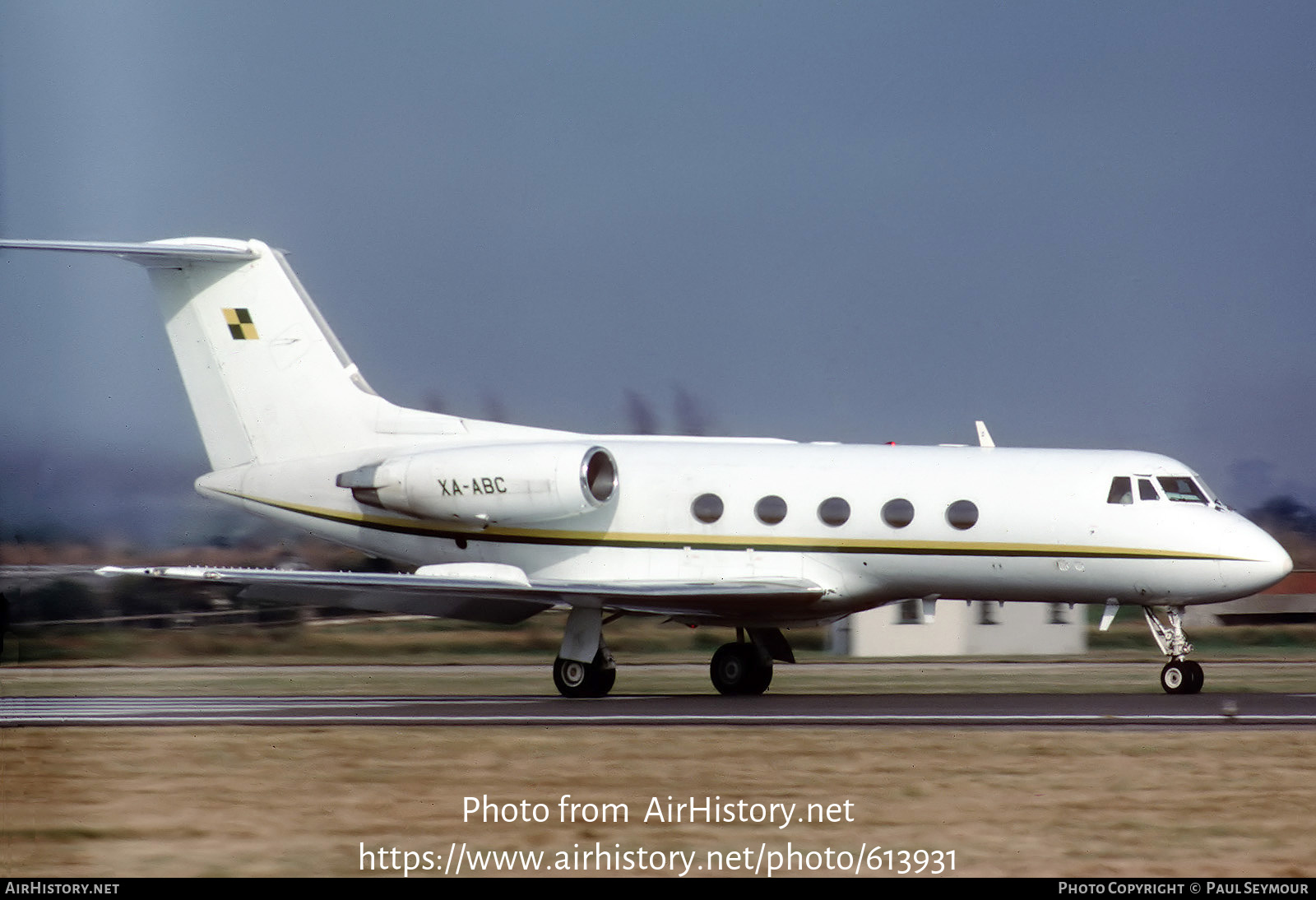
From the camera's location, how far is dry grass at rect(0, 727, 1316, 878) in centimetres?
940

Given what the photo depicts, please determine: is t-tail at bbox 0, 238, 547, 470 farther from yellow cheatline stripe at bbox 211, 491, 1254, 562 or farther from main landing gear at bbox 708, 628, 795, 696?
main landing gear at bbox 708, 628, 795, 696

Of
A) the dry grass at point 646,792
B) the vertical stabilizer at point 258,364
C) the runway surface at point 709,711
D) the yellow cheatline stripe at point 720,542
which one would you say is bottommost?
the dry grass at point 646,792

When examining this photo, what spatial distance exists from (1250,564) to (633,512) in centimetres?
777

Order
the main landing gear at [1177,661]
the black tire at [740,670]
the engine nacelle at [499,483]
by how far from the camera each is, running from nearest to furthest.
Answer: the main landing gear at [1177,661]
the engine nacelle at [499,483]
the black tire at [740,670]

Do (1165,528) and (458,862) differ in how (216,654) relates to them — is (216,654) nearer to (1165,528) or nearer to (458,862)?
(1165,528)

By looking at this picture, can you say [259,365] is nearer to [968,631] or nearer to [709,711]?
[709,711]

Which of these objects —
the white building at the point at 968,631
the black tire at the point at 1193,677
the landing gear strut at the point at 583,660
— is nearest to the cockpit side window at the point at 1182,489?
the black tire at the point at 1193,677

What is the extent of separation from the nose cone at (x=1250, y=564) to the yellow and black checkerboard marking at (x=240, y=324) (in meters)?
13.5

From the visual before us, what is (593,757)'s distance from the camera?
13.6 metres

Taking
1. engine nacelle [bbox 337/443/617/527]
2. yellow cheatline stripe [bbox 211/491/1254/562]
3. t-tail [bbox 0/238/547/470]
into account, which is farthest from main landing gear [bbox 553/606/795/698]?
t-tail [bbox 0/238/547/470]

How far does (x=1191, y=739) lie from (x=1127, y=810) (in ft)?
13.7

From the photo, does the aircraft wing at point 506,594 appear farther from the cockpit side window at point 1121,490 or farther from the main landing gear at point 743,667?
the cockpit side window at point 1121,490

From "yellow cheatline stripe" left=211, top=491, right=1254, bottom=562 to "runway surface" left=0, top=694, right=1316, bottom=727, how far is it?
176 cm

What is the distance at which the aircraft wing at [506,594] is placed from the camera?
66.0ft
